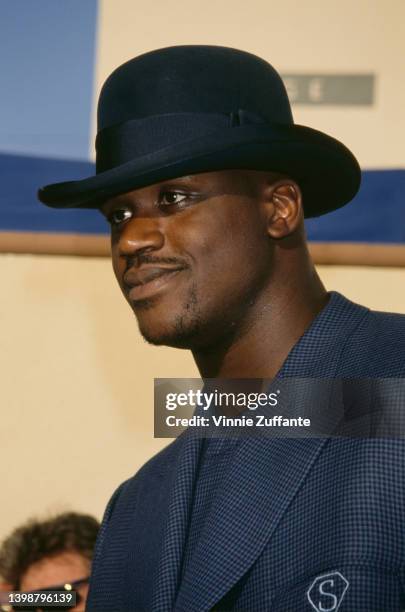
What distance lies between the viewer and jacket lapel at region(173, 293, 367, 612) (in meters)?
1.64

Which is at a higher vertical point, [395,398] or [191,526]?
[395,398]

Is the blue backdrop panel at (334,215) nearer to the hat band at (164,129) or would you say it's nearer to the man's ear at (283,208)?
the man's ear at (283,208)

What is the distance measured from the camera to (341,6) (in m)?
3.36

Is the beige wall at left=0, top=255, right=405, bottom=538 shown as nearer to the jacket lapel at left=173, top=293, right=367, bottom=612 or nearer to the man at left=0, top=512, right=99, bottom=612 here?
the man at left=0, top=512, right=99, bottom=612

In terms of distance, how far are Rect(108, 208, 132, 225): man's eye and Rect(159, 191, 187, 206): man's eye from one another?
82 millimetres

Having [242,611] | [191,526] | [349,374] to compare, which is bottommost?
[242,611]

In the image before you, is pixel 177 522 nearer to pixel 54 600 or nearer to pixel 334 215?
pixel 54 600

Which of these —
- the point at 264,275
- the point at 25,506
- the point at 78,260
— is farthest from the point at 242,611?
the point at 78,260

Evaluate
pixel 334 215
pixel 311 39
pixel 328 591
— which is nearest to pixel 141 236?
pixel 328 591

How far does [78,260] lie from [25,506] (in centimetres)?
82

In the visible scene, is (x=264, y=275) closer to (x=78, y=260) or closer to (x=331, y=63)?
(x=78, y=260)

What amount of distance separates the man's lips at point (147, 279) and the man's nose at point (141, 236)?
0.13 feet

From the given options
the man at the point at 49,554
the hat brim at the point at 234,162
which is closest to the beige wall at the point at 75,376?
the man at the point at 49,554

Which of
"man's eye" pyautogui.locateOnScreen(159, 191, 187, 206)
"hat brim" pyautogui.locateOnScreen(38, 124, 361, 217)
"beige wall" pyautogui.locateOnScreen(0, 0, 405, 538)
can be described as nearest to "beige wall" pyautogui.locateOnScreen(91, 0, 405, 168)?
"beige wall" pyautogui.locateOnScreen(0, 0, 405, 538)
